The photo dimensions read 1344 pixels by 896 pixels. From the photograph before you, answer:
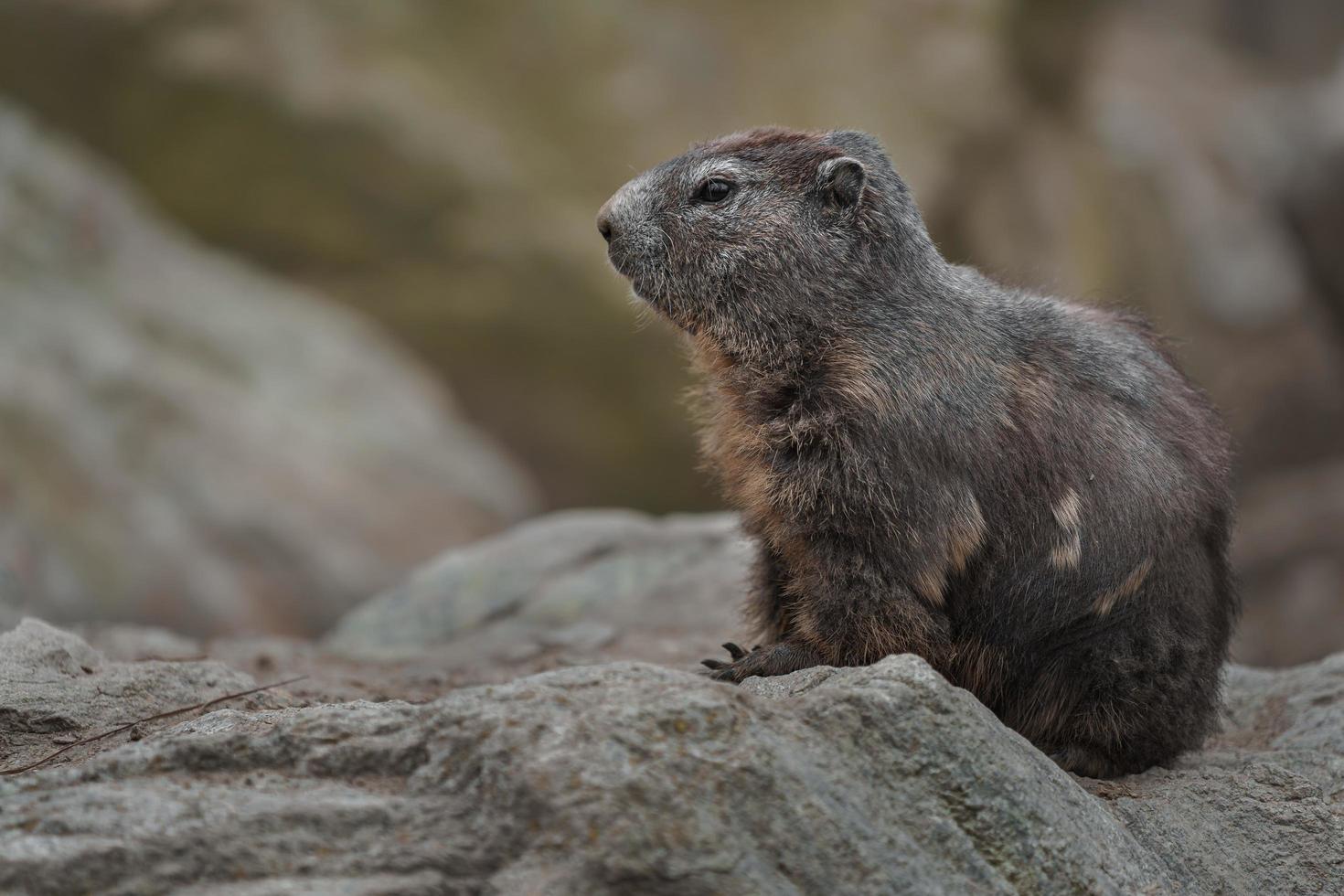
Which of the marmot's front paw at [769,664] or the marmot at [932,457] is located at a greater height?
the marmot at [932,457]

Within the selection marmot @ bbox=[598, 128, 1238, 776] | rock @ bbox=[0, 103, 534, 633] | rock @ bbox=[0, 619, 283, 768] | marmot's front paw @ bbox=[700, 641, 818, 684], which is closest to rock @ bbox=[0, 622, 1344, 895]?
marmot's front paw @ bbox=[700, 641, 818, 684]

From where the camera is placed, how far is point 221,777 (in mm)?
4254

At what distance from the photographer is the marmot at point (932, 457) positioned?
5676mm

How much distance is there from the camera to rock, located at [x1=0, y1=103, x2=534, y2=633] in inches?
467

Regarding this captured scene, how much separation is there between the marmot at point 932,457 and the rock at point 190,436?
5.84m

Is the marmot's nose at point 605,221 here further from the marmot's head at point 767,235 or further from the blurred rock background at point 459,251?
the blurred rock background at point 459,251

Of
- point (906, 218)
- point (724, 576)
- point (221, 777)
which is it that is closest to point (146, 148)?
point (724, 576)

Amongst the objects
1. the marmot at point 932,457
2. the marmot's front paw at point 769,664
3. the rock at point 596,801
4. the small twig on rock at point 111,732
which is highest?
the marmot at point 932,457

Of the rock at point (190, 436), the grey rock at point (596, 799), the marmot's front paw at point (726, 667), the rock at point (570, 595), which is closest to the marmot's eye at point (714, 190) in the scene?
the marmot's front paw at point (726, 667)

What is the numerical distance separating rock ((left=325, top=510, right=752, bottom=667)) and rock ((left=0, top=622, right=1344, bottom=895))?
4.25m

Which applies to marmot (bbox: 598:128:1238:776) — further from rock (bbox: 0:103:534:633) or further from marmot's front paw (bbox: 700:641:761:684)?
rock (bbox: 0:103:534:633)

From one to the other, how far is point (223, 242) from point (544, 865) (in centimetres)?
1419

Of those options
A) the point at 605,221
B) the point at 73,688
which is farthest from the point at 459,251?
the point at 73,688

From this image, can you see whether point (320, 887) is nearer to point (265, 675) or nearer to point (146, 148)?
point (265, 675)
